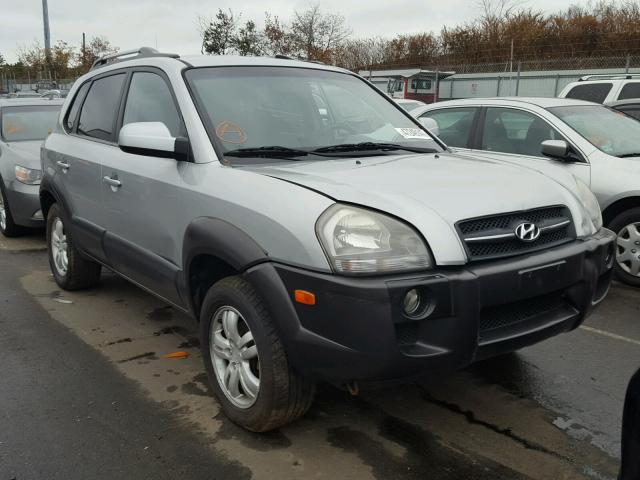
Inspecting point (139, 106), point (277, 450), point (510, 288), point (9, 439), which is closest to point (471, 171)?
point (510, 288)

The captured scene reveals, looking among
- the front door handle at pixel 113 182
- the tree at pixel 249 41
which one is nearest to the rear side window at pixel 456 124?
the front door handle at pixel 113 182

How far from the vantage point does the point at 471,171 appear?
3.13 metres

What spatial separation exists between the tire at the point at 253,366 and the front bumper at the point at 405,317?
11 centimetres

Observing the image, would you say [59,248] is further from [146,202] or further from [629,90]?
[629,90]

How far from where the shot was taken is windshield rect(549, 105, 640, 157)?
5648 mm

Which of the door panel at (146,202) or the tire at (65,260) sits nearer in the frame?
the door panel at (146,202)

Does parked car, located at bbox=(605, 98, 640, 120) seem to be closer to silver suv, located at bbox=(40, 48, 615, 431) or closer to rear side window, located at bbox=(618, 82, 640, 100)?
rear side window, located at bbox=(618, 82, 640, 100)

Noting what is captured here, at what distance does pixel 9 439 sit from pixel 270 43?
1385 inches

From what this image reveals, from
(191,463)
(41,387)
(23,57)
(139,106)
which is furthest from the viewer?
(23,57)

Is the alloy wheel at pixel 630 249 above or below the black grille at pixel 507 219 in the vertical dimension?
below

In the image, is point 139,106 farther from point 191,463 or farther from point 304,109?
point 191,463

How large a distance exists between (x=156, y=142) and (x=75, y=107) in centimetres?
232

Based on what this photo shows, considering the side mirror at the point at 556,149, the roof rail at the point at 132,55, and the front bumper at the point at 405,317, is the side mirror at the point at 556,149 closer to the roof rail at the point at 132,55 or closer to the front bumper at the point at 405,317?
the front bumper at the point at 405,317

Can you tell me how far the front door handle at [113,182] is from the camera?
155 inches
